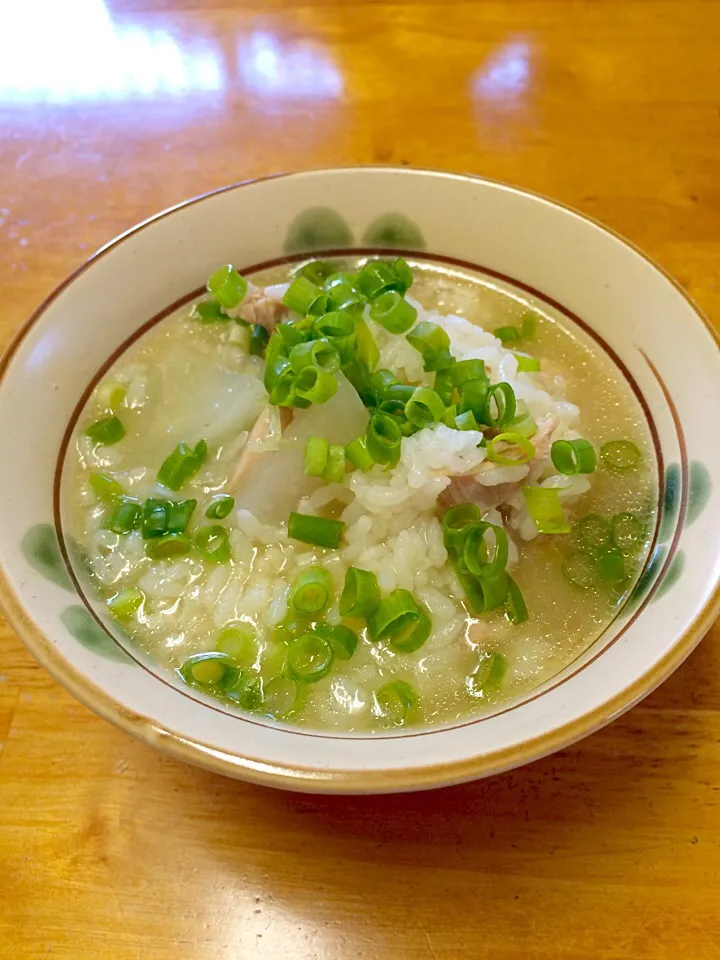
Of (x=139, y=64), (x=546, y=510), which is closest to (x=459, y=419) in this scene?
(x=546, y=510)

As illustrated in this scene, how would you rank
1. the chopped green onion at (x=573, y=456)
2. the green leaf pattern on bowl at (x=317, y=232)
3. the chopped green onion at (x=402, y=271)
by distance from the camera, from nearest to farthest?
the chopped green onion at (x=573, y=456)
the chopped green onion at (x=402, y=271)
the green leaf pattern on bowl at (x=317, y=232)

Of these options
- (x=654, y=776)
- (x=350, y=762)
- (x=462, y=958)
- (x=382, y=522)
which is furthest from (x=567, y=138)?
(x=462, y=958)

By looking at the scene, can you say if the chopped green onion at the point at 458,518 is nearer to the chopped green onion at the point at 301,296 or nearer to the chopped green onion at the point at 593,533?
the chopped green onion at the point at 593,533

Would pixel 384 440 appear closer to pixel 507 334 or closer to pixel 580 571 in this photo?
pixel 580 571

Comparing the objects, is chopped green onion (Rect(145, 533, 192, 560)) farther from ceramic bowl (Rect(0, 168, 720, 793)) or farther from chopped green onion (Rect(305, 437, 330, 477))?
chopped green onion (Rect(305, 437, 330, 477))

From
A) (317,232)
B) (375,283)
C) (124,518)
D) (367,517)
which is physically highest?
(317,232)

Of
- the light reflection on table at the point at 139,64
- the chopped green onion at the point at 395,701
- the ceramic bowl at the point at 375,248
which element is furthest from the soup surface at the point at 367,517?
the light reflection on table at the point at 139,64

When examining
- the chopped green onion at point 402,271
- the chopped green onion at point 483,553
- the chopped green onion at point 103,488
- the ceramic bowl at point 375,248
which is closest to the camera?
the ceramic bowl at point 375,248

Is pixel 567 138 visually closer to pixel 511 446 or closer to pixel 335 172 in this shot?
pixel 335 172

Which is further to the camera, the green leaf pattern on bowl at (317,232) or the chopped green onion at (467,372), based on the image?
the green leaf pattern on bowl at (317,232)
